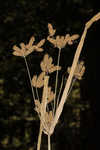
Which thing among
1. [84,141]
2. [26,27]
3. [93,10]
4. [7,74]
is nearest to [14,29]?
[26,27]

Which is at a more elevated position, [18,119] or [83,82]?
[83,82]

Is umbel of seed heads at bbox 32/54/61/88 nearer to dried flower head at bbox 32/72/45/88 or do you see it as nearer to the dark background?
dried flower head at bbox 32/72/45/88

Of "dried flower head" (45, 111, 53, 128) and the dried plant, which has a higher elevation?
the dried plant

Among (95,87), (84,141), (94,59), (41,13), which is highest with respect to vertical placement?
(41,13)

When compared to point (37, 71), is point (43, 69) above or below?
below

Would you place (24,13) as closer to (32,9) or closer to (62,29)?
(32,9)

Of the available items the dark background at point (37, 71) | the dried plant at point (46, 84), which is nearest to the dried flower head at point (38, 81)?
the dried plant at point (46, 84)

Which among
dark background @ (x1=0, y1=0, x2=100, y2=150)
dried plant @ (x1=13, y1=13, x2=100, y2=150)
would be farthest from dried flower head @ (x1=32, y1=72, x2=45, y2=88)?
dark background @ (x1=0, y1=0, x2=100, y2=150)

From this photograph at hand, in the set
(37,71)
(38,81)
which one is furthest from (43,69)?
(37,71)

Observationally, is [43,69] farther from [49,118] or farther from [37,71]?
[37,71]
